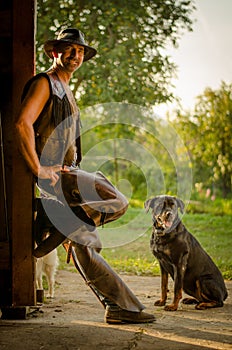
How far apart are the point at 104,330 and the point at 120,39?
7850 millimetres

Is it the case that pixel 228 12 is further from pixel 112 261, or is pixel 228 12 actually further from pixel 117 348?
pixel 117 348

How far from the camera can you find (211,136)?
58.4ft

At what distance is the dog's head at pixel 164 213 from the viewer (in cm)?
621

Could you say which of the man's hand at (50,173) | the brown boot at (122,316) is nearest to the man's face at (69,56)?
the man's hand at (50,173)

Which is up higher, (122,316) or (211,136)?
(211,136)

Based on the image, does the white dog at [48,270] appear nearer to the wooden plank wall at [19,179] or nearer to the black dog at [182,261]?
the black dog at [182,261]

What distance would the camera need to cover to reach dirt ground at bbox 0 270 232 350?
418 centimetres

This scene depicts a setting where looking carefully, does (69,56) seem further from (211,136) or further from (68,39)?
(211,136)

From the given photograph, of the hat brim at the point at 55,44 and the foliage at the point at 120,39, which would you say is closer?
the hat brim at the point at 55,44

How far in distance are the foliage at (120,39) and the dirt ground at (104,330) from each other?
19.1 feet

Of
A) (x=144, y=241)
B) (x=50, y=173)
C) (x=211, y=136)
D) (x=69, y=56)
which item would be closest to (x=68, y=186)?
(x=50, y=173)

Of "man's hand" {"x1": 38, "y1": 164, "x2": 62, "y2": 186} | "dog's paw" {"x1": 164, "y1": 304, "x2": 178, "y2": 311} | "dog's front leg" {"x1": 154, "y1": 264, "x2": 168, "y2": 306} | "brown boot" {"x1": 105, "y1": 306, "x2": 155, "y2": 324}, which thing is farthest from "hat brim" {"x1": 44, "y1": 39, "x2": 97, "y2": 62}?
"dog's paw" {"x1": 164, "y1": 304, "x2": 178, "y2": 311}

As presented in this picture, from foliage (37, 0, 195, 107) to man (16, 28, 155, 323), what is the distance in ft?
19.9

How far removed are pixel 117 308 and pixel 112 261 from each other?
18.0ft
